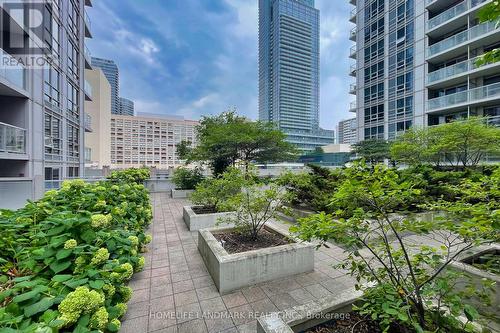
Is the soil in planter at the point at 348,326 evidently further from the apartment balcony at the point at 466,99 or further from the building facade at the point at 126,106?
the building facade at the point at 126,106

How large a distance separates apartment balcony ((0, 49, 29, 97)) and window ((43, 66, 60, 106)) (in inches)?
57.7

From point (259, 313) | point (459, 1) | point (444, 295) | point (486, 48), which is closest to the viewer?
point (444, 295)

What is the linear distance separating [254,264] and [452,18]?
2237 centimetres

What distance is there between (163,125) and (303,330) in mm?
63442

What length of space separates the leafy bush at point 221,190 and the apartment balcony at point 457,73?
57.6 feet

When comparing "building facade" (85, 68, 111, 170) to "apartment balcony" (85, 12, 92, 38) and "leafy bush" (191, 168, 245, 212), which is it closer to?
"apartment balcony" (85, 12, 92, 38)

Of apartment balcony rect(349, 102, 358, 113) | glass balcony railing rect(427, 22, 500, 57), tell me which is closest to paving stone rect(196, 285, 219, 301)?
glass balcony railing rect(427, 22, 500, 57)

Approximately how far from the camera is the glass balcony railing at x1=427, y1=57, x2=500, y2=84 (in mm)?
14232

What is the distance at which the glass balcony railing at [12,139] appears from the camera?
6.42m

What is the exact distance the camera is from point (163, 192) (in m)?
13.1

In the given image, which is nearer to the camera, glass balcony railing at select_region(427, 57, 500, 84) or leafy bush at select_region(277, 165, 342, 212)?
leafy bush at select_region(277, 165, 342, 212)

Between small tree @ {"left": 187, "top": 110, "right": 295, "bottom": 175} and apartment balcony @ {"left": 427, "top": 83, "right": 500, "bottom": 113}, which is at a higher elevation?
apartment balcony @ {"left": 427, "top": 83, "right": 500, "bottom": 113}

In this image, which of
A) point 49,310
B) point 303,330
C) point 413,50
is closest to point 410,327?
point 303,330

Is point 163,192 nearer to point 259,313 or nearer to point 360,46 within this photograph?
point 259,313
